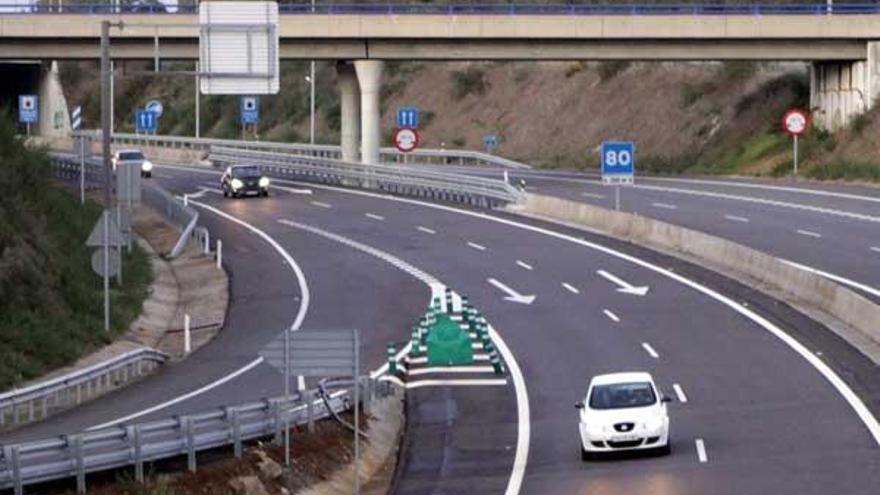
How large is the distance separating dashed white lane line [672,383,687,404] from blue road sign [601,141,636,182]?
22.8m

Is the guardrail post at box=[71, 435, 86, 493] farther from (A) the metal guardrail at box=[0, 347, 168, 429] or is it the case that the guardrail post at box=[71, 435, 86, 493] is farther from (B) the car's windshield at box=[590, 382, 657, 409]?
(A) the metal guardrail at box=[0, 347, 168, 429]

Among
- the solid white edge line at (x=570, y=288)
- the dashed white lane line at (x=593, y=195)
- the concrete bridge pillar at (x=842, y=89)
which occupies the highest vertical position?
the concrete bridge pillar at (x=842, y=89)

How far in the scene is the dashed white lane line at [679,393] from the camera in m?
33.9

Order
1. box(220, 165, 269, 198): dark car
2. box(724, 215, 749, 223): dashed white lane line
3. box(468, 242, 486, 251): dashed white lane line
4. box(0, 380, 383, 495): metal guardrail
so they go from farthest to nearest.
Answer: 1. box(220, 165, 269, 198): dark car
2. box(724, 215, 749, 223): dashed white lane line
3. box(468, 242, 486, 251): dashed white lane line
4. box(0, 380, 383, 495): metal guardrail

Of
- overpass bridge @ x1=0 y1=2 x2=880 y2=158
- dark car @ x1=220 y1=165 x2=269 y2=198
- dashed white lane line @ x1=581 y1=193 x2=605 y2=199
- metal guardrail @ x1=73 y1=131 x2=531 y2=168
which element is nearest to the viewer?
dashed white lane line @ x1=581 y1=193 x2=605 y2=199

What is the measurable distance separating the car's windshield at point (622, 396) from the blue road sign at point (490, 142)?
261 feet

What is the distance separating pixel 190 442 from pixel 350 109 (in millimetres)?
62646

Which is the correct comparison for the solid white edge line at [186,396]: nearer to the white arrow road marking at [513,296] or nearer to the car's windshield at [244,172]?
the white arrow road marking at [513,296]

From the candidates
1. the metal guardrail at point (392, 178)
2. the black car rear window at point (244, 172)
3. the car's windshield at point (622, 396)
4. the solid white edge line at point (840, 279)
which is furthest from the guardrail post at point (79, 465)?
the black car rear window at point (244, 172)

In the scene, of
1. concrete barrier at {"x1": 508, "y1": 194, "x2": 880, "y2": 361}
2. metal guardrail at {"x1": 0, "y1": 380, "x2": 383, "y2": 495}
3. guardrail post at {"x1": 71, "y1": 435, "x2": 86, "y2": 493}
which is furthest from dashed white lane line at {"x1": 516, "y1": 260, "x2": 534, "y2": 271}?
guardrail post at {"x1": 71, "y1": 435, "x2": 86, "y2": 493}

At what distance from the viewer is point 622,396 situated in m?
29.7

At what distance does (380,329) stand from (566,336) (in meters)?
4.49

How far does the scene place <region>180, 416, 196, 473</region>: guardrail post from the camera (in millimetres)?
24250

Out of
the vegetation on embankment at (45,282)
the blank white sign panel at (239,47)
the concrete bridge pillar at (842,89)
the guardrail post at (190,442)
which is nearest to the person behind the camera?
the guardrail post at (190,442)
